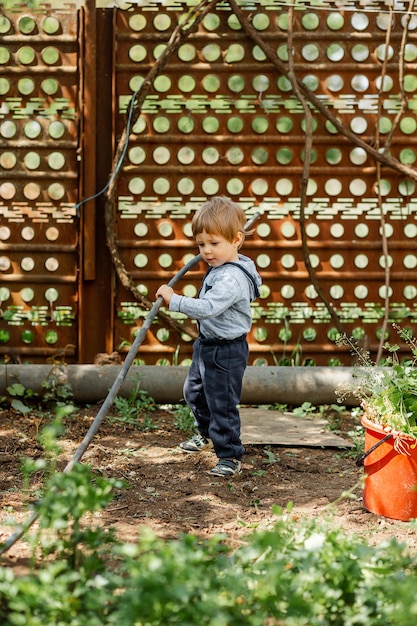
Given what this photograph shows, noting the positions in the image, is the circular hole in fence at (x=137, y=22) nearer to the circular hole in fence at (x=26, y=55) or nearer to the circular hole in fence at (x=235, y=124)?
the circular hole in fence at (x=26, y=55)

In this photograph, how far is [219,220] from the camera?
4008mm

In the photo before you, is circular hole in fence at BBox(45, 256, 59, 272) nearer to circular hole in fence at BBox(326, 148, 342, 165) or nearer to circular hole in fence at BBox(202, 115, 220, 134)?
circular hole in fence at BBox(202, 115, 220, 134)

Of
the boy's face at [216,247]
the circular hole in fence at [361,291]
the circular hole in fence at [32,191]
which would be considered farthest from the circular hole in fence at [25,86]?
the circular hole in fence at [361,291]

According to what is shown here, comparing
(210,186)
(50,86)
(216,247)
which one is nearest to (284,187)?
(210,186)

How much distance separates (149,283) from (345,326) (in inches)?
55.2

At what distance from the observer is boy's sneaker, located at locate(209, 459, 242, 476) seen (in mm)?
4176

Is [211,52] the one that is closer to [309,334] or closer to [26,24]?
[26,24]

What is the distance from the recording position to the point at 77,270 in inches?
229

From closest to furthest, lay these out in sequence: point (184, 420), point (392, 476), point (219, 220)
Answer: point (392, 476)
point (219, 220)
point (184, 420)

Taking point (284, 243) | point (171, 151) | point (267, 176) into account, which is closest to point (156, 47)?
point (171, 151)

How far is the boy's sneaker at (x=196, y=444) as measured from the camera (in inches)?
182

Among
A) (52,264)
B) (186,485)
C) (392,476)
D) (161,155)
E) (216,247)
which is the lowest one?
(186,485)

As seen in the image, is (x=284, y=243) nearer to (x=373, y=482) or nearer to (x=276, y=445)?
(x=276, y=445)

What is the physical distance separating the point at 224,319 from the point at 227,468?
74 cm
